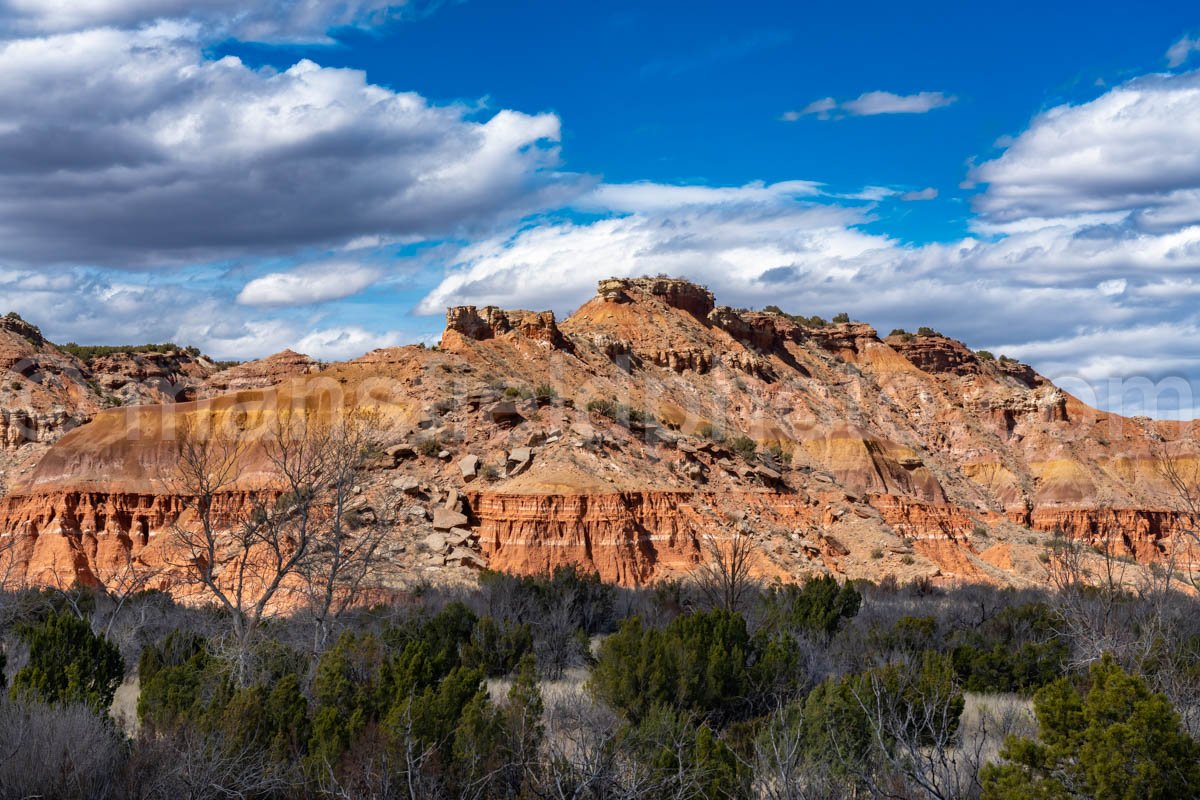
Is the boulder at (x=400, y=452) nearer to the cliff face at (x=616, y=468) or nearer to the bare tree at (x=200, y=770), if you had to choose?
the cliff face at (x=616, y=468)

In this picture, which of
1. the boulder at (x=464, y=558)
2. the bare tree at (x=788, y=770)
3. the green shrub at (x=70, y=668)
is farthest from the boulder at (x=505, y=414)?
the bare tree at (x=788, y=770)

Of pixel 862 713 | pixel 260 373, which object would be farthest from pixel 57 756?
pixel 260 373

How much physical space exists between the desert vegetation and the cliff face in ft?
28.7

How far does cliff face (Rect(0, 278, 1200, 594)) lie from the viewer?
3997 cm

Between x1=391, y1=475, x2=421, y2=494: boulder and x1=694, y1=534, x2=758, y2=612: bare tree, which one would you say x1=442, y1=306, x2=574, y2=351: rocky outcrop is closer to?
x1=391, y1=475, x2=421, y2=494: boulder

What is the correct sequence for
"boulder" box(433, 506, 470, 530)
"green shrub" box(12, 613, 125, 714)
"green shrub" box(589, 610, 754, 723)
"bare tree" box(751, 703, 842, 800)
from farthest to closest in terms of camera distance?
"boulder" box(433, 506, 470, 530)
"green shrub" box(589, 610, 754, 723)
"green shrub" box(12, 613, 125, 714)
"bare tree" box(751, 703, 842, 800)

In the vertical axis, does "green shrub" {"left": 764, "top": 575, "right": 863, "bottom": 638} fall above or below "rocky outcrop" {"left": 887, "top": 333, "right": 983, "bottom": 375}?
below

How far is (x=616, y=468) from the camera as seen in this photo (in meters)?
42.9

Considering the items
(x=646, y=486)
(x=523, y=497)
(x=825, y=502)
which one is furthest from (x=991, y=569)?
(x=523, y=497)

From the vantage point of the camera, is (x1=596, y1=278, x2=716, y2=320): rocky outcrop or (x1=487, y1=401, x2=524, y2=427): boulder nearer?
(x1=487, y1=401, x2=524, y2=427): boulder

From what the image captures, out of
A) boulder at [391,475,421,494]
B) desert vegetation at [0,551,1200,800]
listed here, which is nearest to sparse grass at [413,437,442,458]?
boulder at [391,475,421,494]

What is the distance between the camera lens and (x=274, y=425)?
47219 mm

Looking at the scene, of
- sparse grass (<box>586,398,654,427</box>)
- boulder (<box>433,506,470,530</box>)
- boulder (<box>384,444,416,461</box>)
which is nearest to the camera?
boulder (<box>433,506,470,530</box>)

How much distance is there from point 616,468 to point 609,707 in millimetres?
26233
